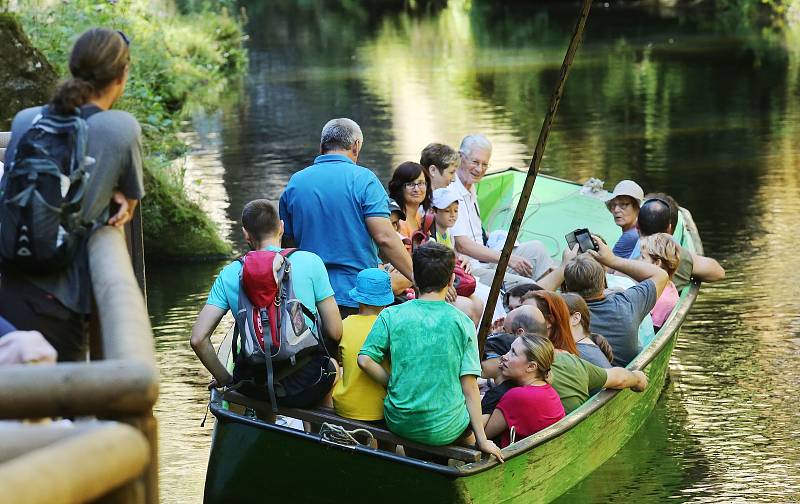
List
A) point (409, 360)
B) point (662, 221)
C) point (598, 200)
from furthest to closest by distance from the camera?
1. point (598, 200)
2. point (662, 221)
3. point (409, 360)

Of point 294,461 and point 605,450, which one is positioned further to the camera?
point 605,450

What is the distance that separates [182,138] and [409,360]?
540 inches

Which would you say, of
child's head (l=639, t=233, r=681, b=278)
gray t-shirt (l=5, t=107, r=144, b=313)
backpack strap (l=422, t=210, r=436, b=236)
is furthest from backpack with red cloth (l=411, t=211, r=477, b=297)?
gray t-shirt (l=5, t=107, r=144, b=313)

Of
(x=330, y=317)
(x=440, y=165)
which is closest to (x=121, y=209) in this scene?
(x=330, y=317)

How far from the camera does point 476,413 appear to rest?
5.37m

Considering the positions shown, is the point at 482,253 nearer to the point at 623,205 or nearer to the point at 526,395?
the point at 623,205

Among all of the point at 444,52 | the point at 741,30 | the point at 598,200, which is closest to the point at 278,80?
the point at 444,52

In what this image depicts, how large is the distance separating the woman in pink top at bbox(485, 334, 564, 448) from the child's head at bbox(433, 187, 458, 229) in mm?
1825

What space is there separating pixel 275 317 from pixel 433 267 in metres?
0.67

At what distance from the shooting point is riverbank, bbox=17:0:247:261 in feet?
38.6

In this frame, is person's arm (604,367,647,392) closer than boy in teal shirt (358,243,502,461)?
No

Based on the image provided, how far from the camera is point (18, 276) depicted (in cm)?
346

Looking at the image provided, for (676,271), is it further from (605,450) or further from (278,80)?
(278,80)

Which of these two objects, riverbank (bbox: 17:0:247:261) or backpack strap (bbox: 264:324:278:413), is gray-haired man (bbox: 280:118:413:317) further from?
riverbank (bbox: 17:0:247:261)
